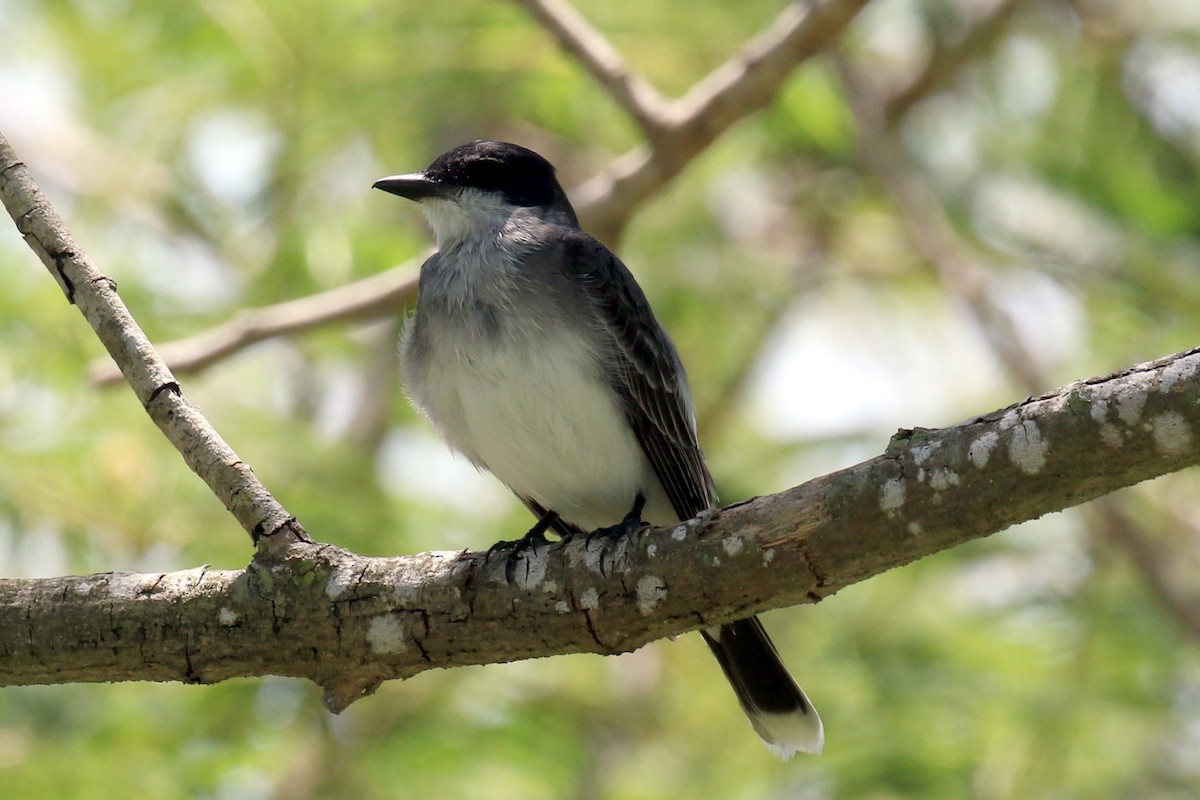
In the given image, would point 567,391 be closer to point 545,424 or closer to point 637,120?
point 545,424

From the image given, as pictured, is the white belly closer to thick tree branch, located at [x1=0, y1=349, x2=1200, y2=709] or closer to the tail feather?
the tail feather

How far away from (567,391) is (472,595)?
49.8 inches

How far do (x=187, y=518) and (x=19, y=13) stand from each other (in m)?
5.37

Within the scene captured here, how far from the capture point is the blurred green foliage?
5.71 meters

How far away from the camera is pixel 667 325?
761 cm

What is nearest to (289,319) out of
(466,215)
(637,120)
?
(466,215)

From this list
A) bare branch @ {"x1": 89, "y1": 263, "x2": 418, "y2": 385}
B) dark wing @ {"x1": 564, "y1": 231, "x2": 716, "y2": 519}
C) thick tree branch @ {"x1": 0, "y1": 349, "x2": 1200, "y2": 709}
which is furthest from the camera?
bare branch @ {"x1": 89, "y1": 263, "x2": 418, "y2": 385}

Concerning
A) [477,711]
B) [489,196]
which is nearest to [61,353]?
[489,196]

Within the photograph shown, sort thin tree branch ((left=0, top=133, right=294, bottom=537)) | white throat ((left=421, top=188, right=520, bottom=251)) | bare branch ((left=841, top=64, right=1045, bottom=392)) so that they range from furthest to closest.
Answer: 1. bare branch ((left=841, top=64, right=1045, bottom=392))
2. white throat ((left=421, top=188, right=520, bottom=251))
3. thin tree branch ((left=0, top=133, right=294, bottom=537))

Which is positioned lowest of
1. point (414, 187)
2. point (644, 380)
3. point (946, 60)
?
point (946, 60)

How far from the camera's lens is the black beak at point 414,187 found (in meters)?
Answer: 5.45

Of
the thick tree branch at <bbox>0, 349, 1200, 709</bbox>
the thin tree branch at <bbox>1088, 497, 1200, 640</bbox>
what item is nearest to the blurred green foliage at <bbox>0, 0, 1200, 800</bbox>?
the thin tree branch at <bbox>1088, 497, 1200, 640</bbox>

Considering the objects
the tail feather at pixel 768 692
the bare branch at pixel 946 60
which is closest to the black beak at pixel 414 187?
the tail feather at pixel 768 692

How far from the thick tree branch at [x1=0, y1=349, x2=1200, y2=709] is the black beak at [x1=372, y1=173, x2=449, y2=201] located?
7.11 feet
